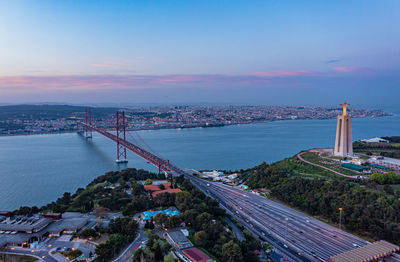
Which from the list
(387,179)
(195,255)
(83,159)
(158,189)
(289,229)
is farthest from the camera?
(83,159)

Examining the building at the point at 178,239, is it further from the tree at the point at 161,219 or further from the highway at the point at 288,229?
the highway at the point at 288,229

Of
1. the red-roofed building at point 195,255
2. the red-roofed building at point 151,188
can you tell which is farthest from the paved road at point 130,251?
the red-roofed building at point 151,188

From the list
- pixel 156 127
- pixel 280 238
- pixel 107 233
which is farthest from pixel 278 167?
pixel 156 127

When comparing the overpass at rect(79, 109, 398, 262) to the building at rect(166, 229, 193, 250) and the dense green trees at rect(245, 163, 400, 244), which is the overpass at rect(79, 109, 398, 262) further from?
the building at rect(166, 229, 193, 250)

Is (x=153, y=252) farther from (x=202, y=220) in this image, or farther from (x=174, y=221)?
(x=202, y=220)

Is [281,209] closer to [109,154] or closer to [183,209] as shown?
[183,209]

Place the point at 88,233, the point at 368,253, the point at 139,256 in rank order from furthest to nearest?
the point at 88,233 < the point at 368,253 < the point at 139,256

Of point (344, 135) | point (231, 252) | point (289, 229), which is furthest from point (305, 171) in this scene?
point (231, 252)
